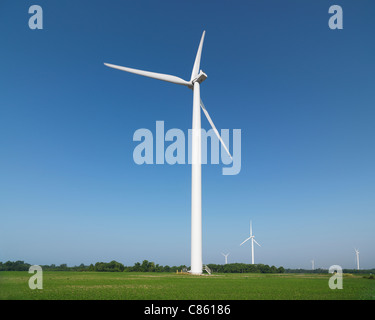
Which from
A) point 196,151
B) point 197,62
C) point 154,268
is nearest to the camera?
point 196,151

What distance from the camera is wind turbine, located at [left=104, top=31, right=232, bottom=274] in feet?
142

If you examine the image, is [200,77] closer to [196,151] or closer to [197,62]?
[197,62]

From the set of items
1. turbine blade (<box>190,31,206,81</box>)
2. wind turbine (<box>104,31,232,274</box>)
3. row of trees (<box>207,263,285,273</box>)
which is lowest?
row of trees (<box>207,263,285,273</box>)

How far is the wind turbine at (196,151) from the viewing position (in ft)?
142

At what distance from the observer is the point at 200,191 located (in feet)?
149

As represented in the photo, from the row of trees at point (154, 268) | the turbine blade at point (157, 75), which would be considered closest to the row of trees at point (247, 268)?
the row of trees at point (154, 268)

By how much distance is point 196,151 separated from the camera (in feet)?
150

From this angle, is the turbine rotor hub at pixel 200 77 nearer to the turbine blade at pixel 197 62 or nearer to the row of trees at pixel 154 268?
the turbine blade at pixel 197 62

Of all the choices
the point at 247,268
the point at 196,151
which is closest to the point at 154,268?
the point at 247,268

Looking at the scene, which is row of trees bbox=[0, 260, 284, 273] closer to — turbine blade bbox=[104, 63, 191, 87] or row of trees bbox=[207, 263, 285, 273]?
row of trees bbox=[207, 263, 285, 273]

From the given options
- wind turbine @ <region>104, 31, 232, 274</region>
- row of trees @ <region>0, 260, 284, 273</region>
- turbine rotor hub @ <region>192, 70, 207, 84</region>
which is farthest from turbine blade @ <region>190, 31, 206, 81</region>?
row of trees @ <region>0, 260, 284, 273</region>

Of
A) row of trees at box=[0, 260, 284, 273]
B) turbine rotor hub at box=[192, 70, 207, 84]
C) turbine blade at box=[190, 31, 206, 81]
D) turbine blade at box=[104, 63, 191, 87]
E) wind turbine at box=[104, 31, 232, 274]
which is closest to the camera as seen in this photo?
wind turbine at box=[104, 31, 232, 274]
